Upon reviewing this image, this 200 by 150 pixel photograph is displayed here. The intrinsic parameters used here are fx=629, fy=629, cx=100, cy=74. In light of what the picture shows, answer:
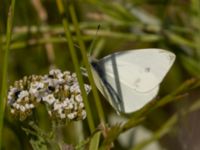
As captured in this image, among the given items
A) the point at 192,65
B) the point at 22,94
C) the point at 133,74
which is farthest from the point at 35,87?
the point at 192,65

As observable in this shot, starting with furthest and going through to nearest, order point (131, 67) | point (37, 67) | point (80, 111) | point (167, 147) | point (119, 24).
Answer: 1. point (37, 67)
2. point (119, 24)
3. point (167, 147)
4. point (131, 67)
5. point (80, 111)

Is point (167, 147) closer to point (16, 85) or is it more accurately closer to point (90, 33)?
point (90, 33)

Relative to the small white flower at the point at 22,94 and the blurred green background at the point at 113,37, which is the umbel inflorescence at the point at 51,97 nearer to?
the small white flower at the point at 22,94

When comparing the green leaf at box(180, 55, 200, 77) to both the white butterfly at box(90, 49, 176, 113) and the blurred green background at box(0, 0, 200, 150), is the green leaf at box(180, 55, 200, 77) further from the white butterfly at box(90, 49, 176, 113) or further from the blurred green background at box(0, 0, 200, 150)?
the white butterfly at box(90, 49, 176, 113)

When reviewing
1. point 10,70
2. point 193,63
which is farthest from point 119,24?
point 10,70

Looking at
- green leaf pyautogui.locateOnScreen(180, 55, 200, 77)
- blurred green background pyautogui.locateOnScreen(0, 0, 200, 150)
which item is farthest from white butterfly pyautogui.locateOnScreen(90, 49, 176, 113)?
green leaf pyautogui.locateOnScreen(180, 55, 200, 77)

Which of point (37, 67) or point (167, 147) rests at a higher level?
point (37, 67)

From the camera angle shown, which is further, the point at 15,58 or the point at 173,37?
the point at 15,58
